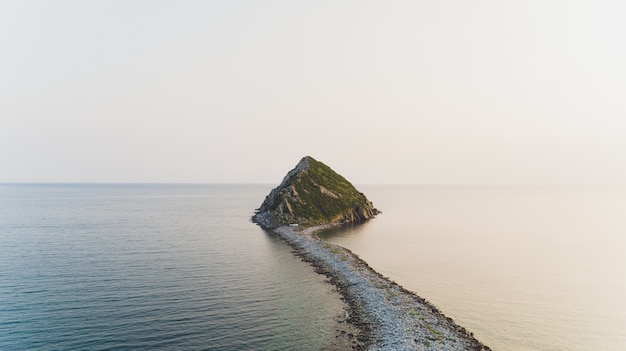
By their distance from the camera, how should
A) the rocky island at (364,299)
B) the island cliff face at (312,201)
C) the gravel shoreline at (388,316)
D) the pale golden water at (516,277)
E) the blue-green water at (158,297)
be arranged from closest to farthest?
the gravel shoreline at (388,316)
the blue-green water at (158,297)
the rocky island at (364,299)
the pale golden water at (516,277)
the island cliff face at (312,201)

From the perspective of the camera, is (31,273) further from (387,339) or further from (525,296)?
(525,296)

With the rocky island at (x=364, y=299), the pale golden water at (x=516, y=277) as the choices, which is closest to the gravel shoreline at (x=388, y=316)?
the rocky island at (x=364, y=299)

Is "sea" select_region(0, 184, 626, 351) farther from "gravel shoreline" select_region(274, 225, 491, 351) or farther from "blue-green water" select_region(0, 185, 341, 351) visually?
"gravel shoreline" select_region(274, 225, 491, 351)

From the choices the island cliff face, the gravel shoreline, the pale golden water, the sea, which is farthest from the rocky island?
the pale golden water

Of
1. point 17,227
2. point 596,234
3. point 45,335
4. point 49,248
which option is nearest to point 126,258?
point 49,248

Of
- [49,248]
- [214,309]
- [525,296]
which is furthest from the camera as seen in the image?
[49,248]

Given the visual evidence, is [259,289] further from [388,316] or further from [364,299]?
[388,316]

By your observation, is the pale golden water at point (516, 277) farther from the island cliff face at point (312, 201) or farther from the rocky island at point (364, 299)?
the island cliff face at point (312, 201)
